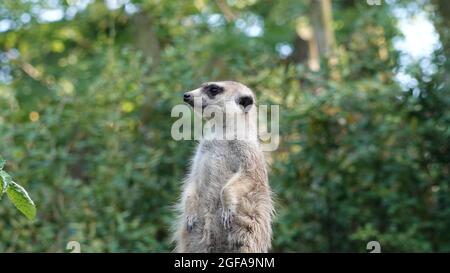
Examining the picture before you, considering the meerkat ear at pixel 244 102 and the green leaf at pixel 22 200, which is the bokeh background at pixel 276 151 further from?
the green leaf at pixel 22 200

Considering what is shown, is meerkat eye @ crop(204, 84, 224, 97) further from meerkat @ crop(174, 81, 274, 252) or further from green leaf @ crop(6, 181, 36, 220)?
green leaf @ crop(6, 181, 36, 220)

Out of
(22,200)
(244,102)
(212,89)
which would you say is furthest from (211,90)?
(22,200)

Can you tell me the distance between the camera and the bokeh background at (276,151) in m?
8.12

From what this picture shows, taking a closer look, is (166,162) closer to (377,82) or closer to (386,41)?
(377,82)

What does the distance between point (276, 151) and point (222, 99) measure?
311 centimetres

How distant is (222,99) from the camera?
20.1ft

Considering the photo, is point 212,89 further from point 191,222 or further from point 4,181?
point 4,181

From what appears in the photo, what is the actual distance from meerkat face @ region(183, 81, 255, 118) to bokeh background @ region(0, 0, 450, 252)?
219 cm

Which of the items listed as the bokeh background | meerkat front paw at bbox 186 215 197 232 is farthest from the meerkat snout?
the bokeh background

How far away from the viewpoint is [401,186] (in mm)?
8688

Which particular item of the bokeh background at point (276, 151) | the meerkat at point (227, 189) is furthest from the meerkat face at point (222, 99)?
the bokeh background at point (276, 151)

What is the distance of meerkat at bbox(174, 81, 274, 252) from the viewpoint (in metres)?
5.47

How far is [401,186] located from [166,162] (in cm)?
275

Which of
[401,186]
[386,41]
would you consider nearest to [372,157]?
[401,186]
